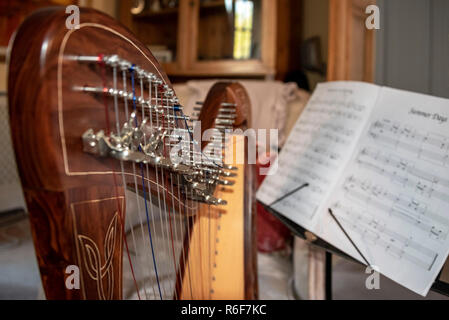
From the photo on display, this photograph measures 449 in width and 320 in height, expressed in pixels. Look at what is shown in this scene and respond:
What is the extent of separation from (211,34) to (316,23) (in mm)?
565

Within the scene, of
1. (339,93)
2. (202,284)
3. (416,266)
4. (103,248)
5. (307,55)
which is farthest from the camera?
(307,55)

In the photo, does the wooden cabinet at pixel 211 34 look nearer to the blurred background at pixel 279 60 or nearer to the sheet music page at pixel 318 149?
the blurred background at pixel 279 60

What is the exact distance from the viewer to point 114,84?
391 millimetres

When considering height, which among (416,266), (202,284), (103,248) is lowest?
(202,284)

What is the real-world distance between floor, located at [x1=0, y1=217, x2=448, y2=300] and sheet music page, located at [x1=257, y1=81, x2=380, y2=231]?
344 millimetres

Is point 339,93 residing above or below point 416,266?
above

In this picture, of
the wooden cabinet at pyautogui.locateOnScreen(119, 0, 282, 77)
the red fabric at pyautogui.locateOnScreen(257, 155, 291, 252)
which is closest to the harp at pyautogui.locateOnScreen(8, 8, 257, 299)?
the red fabric at pyautogui.locateOnScreen(257, 155, 291, 252)

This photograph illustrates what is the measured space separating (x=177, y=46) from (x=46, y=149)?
2046 mm

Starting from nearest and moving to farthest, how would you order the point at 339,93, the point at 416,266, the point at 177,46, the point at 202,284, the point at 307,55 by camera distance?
1. the point at 416,266
2. the point at 202,284
3. the point at 339,93
4. the point at 307,55
5. the point at 177,46

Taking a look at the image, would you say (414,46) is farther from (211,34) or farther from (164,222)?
(211,34)

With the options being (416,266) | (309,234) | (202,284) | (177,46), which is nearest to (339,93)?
(309,234)

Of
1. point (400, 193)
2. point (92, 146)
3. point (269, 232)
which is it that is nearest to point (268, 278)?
point (269, 232)

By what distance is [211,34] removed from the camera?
2.16m
